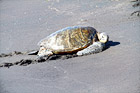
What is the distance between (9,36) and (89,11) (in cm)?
273

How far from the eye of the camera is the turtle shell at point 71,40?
267 inches

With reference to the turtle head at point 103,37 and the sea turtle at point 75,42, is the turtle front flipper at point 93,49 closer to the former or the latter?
the sea turtle at point 75,42

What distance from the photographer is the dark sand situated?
5219 millimetres

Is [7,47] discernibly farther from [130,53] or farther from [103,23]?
[130,53]

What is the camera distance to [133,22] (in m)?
8.30

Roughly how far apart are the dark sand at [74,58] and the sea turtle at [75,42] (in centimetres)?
22

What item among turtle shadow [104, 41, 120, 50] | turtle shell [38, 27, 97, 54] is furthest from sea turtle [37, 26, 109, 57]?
turtle shadow [104, 41, 120, 50]

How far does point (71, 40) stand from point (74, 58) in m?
0.44

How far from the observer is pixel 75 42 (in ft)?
22.3

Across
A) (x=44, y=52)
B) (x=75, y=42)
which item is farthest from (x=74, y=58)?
(x=44, y=52)

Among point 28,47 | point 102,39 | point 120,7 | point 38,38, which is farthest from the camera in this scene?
point 120,7

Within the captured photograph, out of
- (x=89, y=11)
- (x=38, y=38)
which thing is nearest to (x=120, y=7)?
(x=89, y=11)

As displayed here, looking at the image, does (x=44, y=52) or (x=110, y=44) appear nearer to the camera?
(x=44, y=52)

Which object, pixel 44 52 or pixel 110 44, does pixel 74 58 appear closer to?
pixel 44 52
